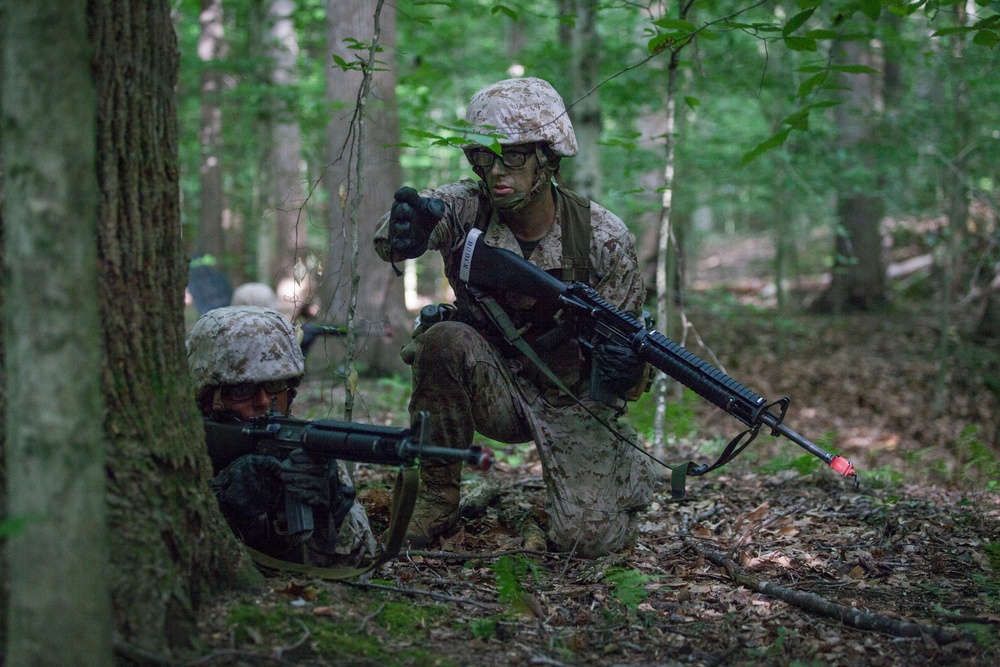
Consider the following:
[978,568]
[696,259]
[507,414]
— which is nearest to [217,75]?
[507,414]

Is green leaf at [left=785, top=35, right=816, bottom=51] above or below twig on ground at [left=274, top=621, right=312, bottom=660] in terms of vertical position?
above

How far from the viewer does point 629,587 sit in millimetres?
3277

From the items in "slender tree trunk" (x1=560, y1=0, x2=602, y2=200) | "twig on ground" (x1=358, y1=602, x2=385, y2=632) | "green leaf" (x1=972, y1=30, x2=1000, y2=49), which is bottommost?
"twig on ground" (x1=358, y1=602, x2=385, y2=632)

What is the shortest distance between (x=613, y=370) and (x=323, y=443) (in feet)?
5.23

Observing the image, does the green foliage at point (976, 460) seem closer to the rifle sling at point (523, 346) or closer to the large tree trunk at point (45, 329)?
the rifle sling at point (523, 346)

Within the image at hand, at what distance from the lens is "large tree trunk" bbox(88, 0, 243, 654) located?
7.61 ft

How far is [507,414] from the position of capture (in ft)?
14.4

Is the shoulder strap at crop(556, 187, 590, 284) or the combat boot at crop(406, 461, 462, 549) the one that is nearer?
the combat boot at crop(406, 461, 462, 549)

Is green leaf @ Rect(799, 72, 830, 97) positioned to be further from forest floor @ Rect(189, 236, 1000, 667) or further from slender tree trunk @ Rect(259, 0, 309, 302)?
slender tree trunk @ Rect(259, 0, 309, 302)

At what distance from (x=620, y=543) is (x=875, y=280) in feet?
40.0

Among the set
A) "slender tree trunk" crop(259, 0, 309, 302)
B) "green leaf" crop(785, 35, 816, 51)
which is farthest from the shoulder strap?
"slender tree trunk" crop(259, 0, 309, 302)

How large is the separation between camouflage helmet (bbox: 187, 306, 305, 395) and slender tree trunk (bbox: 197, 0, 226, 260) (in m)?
9.75

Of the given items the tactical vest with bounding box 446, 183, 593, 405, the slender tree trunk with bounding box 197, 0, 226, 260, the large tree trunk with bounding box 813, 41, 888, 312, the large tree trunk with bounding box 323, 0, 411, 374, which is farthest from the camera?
the large tree trunk with bounding box 813, 41, 888, 312

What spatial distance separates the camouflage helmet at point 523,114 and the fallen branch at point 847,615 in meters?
2.33
